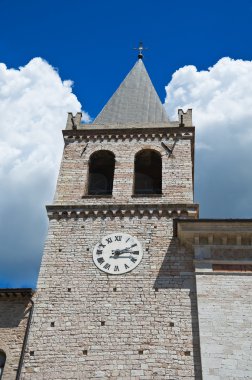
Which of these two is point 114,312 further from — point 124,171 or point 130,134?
point 130,134

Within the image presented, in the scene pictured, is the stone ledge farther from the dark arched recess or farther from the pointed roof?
the pointed roof

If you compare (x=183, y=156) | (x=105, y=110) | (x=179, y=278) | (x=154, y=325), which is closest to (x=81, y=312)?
(x=154, y=325)

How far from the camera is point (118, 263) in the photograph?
1337 cm

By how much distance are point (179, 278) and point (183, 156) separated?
16.9ft

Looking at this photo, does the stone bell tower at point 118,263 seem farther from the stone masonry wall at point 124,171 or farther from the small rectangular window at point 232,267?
the small rectangular window at point 232,267

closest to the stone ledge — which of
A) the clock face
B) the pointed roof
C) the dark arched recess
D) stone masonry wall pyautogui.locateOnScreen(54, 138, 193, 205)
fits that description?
stone masonry wall pyautogui.locateOnScreen(54, 138, 193, 205)

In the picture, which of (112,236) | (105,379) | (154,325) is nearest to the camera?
(105,379)

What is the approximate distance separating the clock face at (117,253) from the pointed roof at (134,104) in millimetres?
6130

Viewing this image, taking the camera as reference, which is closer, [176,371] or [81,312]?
[176,371]

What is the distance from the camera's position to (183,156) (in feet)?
54.3

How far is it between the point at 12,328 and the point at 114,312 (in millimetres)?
2607

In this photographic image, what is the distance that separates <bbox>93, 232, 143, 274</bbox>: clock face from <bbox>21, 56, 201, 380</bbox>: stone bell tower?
3cm

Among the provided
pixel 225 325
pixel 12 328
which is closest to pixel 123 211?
pixel 12 328

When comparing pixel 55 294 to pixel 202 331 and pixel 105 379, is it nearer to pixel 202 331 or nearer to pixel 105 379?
pixel 105 379
